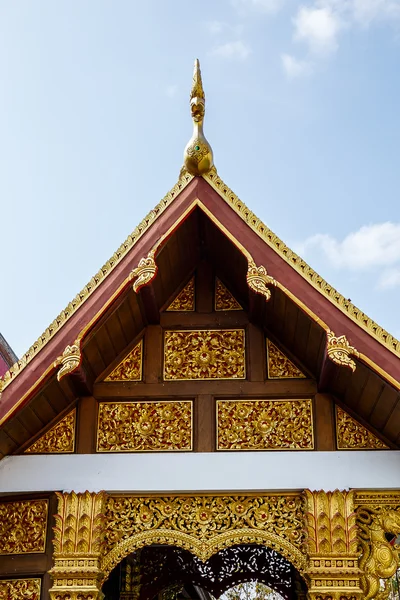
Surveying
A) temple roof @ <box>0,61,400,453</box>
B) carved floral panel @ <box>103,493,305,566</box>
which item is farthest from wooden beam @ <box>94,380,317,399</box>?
carved floral panel @ <box>103,493,305,566</box>

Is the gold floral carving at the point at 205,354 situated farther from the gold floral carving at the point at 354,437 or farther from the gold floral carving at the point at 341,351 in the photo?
the gold floral carving at the point at 341,351

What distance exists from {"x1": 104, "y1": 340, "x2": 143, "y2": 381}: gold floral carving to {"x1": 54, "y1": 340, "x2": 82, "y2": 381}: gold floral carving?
74cm

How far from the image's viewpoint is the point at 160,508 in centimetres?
551

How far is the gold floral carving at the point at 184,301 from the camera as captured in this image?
612 centimetres

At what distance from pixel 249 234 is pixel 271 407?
1244 mm

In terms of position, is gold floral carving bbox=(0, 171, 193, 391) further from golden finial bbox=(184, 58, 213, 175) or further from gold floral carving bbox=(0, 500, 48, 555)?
gold floral carving bbox=(0, 500, 48, 555)

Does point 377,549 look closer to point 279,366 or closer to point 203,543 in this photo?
point 203,543

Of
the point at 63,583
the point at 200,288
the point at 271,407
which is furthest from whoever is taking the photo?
the point at 200,288

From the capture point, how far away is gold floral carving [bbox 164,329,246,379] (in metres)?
5.86

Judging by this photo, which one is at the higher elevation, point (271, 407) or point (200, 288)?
point (200, 288)

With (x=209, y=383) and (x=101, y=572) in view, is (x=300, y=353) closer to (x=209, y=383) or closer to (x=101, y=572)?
(x=209, y=383)

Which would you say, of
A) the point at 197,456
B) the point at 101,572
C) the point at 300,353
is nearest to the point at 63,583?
the point at 101,572

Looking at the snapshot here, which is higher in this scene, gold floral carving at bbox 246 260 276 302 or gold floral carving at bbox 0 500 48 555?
gold floral carving at bbox 246 260 276 302

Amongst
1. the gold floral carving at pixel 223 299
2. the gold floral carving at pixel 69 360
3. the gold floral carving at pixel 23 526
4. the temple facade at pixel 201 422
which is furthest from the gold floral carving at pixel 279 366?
the gold floral carving at pixel 23 526
